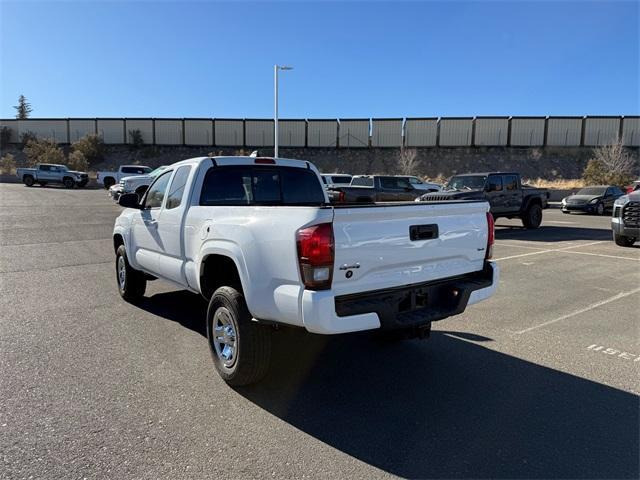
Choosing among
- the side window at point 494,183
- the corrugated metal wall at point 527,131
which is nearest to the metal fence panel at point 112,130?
the corrugated metal wall at point 527,131

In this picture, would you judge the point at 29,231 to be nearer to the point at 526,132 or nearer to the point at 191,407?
the point at 191,407

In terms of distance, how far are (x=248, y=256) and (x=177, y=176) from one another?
2174 millimetres

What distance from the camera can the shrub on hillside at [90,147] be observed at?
186 ft

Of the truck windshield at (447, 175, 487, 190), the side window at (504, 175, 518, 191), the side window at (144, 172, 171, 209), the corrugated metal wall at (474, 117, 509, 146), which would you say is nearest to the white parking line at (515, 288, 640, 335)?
the side window at (144, 172, 171, 209)

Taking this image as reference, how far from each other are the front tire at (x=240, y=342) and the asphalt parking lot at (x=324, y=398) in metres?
0.16

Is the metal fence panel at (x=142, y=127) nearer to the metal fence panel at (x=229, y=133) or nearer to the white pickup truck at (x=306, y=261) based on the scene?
the metal fence panel at (x=229, y=133)

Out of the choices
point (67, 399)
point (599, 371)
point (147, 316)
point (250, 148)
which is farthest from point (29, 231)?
point (250, 148)

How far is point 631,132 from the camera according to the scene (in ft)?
171

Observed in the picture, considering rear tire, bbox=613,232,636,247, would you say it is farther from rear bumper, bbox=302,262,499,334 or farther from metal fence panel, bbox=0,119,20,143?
metal fence panel, bbox=0,119,20,143

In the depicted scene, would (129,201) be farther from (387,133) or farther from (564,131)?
(564,131)

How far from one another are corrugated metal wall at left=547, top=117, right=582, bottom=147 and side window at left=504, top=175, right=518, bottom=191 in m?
43.9

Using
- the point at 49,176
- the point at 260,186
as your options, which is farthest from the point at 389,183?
the point at 49,176

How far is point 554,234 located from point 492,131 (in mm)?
44753

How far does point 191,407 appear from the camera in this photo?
3.62 metres
